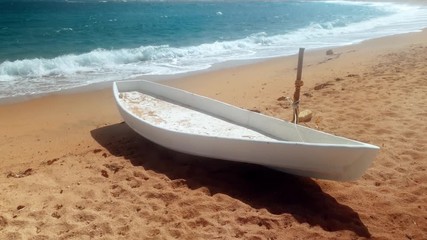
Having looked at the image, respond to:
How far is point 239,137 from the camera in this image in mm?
5340

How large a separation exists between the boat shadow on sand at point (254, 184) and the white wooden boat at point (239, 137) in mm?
253

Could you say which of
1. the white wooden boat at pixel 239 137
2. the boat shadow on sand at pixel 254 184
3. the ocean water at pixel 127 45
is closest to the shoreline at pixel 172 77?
the ocean water at pixel 127 45

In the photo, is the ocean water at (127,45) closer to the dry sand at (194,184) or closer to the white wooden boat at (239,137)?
the dry sand at (194,184)

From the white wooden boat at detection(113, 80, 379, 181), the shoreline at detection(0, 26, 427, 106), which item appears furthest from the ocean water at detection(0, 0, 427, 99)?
the white wooden boat at detection(113, 80, 379, 181)

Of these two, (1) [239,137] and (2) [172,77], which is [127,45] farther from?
(1) [239,137]

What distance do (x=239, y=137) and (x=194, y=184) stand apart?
3.15ft

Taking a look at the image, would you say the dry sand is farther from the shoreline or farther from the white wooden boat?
the shoreline

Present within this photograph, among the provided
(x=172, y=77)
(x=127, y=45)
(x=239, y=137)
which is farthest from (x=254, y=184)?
(x=127, y=45)

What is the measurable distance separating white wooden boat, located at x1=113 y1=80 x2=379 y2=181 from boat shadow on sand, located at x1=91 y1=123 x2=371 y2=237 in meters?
0.25

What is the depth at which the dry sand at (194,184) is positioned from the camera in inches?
159

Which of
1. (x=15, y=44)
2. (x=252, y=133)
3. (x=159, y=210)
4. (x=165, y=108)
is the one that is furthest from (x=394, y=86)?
(x=15, y=44)

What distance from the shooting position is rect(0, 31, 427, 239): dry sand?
13.3 feet

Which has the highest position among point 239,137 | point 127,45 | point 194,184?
point 239,137

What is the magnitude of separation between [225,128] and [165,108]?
156 cm
